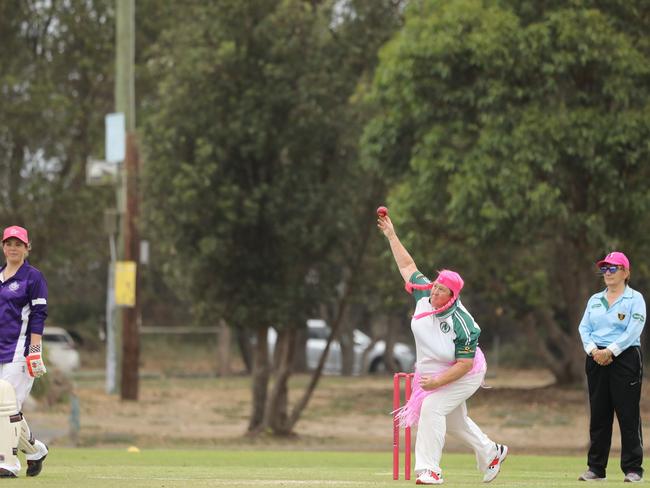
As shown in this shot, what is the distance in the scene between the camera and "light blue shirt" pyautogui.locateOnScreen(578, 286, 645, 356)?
12.0 meters

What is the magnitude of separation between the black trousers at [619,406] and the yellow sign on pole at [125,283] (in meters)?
19.2

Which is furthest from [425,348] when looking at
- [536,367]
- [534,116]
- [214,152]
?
[536,367]

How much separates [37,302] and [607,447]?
4.99 meters

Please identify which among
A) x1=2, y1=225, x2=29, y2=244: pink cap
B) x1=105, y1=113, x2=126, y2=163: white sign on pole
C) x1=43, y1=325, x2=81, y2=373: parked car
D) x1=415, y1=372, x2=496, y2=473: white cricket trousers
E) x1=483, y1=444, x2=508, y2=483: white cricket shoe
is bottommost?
x1=43, y1=325, x2=81, y2=373: parked car

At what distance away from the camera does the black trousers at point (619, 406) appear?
39.6 ft

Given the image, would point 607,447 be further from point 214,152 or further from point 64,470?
point 214,152

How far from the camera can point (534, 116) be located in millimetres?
20734

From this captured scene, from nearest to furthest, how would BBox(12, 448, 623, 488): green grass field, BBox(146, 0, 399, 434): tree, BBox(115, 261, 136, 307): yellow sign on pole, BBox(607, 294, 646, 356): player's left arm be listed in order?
1. BBox(12, 448, 623, 488): green grass field
2. BBox(607, 294, 646, 356): player's left arm
3. BBox(146, 0, 399, 434): tree
4. BBox(115, 261, 136, 307): yellow sign on pole

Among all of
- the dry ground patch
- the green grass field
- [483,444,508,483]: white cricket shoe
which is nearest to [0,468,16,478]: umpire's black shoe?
the green grass field

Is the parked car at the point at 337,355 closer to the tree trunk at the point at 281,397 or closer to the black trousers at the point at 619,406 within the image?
the tree trunk at the point at 281,397

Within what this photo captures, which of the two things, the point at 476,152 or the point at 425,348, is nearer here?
the point at 425,348

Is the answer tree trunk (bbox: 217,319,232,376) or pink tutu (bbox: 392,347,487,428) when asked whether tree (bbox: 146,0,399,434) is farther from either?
tree trunk (bbox: 217,319,232,376)

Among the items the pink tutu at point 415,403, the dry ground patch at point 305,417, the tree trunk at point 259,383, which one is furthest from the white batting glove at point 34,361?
the tree trunk at point 259,383

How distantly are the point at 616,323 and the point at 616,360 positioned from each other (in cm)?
33
